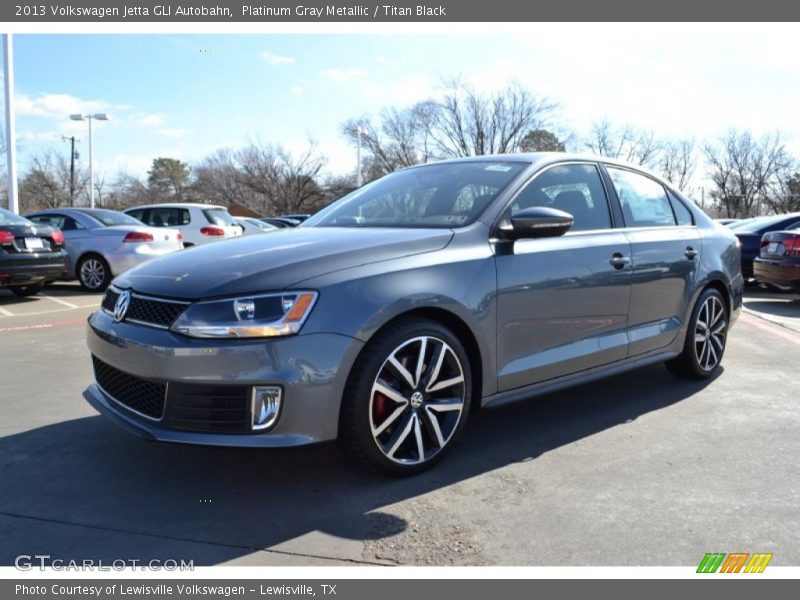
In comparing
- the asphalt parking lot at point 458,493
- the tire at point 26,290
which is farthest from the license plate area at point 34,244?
the asphalt parking lot at point 458,493

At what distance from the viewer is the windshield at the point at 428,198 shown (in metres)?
3.82

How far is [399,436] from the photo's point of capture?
3.22 metres

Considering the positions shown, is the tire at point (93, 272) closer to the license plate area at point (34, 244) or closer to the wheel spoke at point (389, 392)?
the license plate area at point (34, 244)

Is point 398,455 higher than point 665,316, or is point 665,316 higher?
point 665,316

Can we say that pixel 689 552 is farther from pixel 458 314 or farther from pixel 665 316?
pixel 665 316

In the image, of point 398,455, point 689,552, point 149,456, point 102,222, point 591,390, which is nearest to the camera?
point 689,552

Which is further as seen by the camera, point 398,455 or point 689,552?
point 398,455

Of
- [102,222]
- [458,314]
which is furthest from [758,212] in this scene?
[458,314]

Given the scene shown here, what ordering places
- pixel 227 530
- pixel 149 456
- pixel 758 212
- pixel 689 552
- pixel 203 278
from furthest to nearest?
pixel 758 212
pixel 149 456
pixel 203 278
pixel 227 530
pixel 689 552

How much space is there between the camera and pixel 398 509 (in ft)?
9.80

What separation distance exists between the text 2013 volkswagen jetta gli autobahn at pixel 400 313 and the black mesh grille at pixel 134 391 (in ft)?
0.04

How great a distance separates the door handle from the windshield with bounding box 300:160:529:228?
2.60 ft
